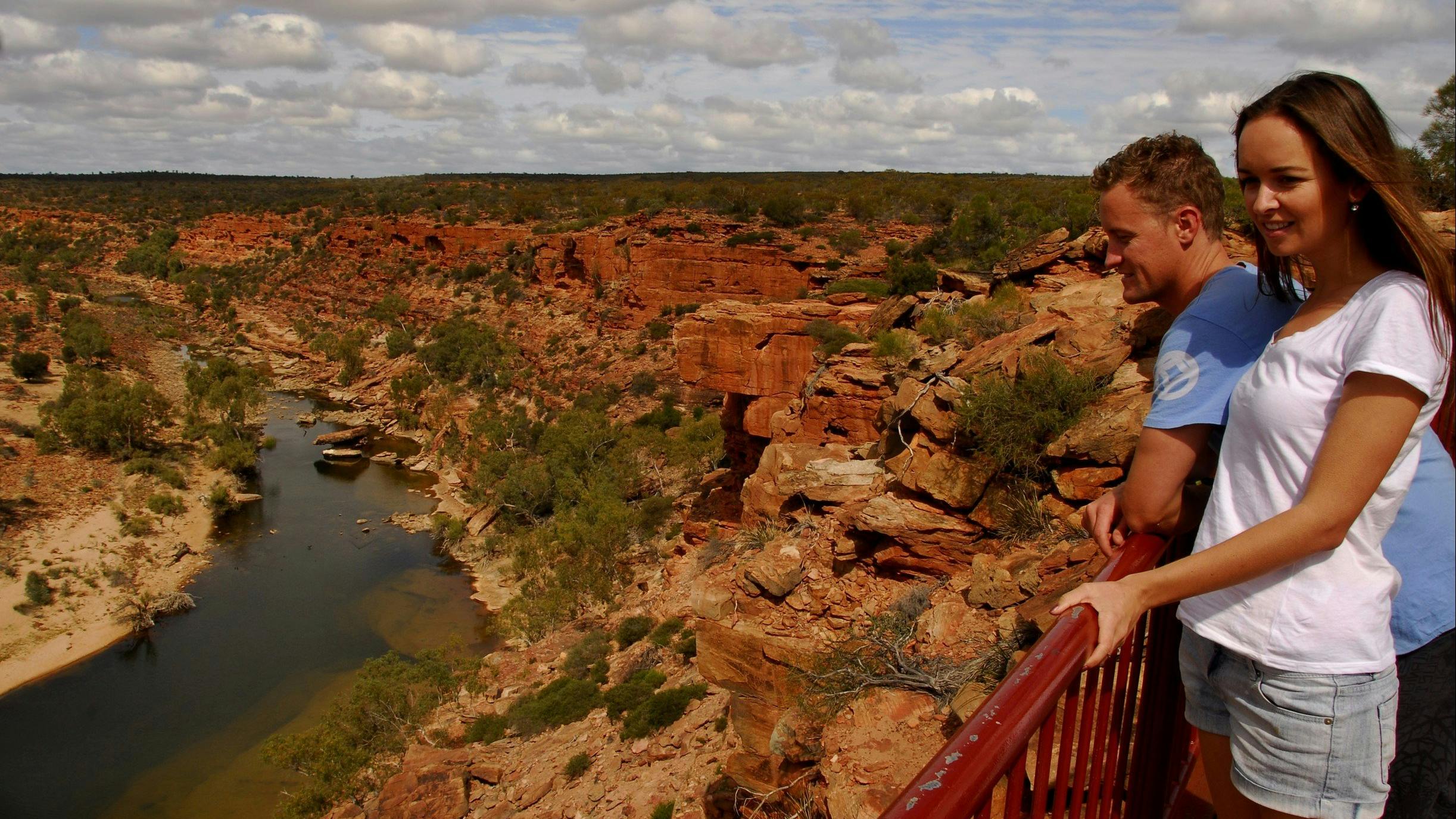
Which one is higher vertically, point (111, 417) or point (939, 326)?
point (939, 326)

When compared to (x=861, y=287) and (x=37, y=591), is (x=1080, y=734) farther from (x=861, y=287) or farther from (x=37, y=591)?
(x=37, y=591)

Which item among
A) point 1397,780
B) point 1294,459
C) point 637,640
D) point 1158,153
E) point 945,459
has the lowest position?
point 637,640

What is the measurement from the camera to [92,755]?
790 inches

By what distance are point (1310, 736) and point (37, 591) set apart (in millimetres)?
31656

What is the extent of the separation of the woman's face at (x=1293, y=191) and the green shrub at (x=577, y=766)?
1311cm

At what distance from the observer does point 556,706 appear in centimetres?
1598

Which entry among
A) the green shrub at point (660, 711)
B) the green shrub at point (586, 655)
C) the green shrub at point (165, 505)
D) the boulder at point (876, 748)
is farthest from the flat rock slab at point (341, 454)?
the boulder at point (876, 748)

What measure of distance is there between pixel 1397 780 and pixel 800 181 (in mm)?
85211

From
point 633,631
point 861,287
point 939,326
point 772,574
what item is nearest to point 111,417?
point 633,631

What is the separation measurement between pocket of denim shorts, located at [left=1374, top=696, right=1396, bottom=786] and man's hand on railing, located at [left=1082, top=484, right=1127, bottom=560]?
62 cm

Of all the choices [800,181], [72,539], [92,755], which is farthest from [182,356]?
[800,181]

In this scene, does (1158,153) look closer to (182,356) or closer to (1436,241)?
(1436,241)

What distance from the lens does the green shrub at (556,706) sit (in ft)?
51.4

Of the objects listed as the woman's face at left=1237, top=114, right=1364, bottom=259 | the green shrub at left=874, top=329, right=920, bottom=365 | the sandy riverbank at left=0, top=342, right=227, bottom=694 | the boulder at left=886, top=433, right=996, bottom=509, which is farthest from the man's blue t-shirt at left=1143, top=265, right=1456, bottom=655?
the sandy riverbank at left=0, top=342, right=227, bottom=694
